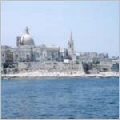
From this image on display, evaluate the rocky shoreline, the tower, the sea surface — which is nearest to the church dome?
the tower

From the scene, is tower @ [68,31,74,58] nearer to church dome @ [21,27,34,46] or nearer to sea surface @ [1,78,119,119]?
church dome @ [21,27,34,46]

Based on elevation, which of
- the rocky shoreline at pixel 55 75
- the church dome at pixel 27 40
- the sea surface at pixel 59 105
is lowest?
the rocky shoreline at pixel 55 75

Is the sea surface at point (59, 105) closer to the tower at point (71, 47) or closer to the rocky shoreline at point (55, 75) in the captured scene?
the rocky shoreline at point (55, 75)

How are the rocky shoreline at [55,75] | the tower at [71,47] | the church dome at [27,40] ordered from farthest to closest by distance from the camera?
the church dome at [27,40] < the tower at [71,47] < the rocky shoreline at [55,75]

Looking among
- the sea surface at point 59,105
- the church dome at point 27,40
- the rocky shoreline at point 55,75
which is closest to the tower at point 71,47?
the rocky shoreline at point 55,75

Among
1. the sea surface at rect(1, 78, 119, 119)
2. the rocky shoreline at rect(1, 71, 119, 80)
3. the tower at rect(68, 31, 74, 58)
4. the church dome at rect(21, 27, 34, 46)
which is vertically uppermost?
the church dome at rect(21, 27, 34, 46)

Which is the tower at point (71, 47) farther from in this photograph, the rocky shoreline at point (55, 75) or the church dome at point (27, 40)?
the church dome at point (27, 40)

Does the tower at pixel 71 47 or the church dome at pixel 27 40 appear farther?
the church dome at pixel 27 40

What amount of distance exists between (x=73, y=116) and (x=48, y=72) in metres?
15.8

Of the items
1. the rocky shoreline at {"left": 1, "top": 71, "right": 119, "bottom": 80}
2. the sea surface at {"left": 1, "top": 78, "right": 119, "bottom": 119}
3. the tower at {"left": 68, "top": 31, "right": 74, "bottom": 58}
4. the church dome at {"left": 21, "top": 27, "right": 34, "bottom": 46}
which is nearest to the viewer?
the sea surface at {"left": 1, "top": 78, "right": 119, "bottom": 119}

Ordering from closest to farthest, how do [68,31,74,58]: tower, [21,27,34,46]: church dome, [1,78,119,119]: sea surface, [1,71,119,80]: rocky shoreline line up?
[1,78,119,119]: sea surface
[1,71,119,80]: rocky shoreline
[68,31,74,58]: tower
[21,27,34,46]: church dome

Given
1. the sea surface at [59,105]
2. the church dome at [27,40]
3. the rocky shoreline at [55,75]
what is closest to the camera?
the sea surface at [59,105]

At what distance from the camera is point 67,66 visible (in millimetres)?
22562

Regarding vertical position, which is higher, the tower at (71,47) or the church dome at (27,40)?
the church dome at (27,40)
